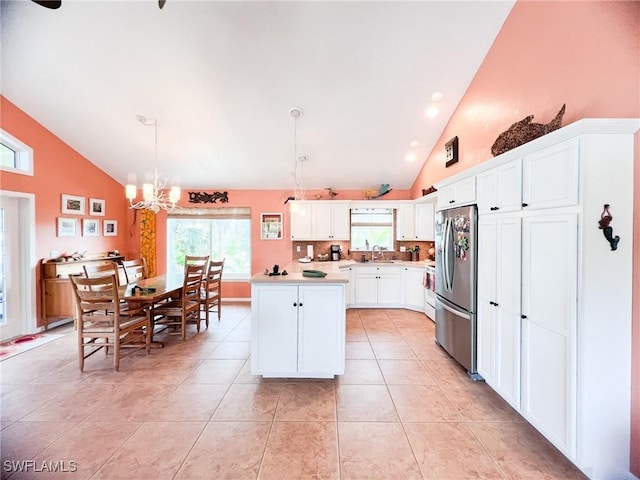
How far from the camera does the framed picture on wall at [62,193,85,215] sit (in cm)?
456

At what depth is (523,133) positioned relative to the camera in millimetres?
2262

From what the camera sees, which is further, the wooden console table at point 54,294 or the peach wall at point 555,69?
the wooden console table at point 54,294

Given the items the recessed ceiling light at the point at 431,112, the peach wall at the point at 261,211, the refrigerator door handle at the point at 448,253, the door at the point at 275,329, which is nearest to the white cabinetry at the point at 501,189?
the refrigerator door handle at the point at 448,253

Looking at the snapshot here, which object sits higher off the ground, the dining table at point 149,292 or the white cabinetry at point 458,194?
the white cabinetry at point 458,194

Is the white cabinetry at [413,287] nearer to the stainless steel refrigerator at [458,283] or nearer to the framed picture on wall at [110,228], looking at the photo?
the stainless steel refrigerator at [458,283]

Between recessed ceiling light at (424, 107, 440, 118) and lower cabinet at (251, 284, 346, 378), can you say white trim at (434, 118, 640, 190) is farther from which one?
recessed ceiling light at (424, 107, 440, 118)

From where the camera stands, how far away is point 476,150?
350 centimetres

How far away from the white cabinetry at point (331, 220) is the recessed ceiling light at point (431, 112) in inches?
90.3

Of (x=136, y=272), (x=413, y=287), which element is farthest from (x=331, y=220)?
(x=136, y=272)

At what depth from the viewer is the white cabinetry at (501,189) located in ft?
6.96

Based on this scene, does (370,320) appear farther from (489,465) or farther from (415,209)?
(489,465)

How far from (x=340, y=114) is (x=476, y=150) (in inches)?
75.2

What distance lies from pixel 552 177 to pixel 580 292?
0.75 m

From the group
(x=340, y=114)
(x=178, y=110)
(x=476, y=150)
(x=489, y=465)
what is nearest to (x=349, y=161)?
(x=340, y=114)
